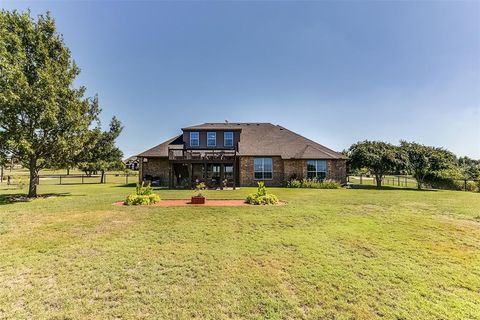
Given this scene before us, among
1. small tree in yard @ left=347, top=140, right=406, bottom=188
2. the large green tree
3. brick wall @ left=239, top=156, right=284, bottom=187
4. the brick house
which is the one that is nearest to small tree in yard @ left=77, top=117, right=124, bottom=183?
the brick house

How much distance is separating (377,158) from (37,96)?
28.0 metres

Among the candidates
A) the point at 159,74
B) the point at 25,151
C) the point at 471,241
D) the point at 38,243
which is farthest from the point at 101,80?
the point at 471,241

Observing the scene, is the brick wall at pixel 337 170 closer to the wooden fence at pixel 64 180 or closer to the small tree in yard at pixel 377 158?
the small tree in yard at pixel 377 158

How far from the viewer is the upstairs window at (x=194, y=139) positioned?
25219mm

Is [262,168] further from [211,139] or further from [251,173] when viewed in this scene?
[211,139]

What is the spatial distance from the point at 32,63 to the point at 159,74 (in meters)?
9.20

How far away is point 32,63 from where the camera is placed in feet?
50.4

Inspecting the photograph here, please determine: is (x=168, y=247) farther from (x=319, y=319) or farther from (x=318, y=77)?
(x=318, y=77)

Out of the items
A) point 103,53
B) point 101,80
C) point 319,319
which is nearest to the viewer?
point 319,319

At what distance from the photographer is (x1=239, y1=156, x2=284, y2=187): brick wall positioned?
2334 cm

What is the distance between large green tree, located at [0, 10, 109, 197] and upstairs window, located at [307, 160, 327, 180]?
19950mm

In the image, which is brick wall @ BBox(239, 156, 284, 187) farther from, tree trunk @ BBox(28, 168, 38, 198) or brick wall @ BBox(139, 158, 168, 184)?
tree trunk @ BBox(28, 168, 38, 198)

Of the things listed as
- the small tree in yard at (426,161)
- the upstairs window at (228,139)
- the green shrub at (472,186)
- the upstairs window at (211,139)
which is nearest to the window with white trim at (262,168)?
the upstairs window at (228,139)

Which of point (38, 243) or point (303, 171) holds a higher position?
point (303, 171)
